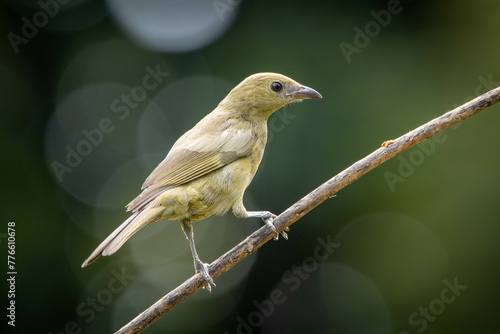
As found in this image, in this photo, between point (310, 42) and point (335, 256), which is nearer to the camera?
point (335, 256)

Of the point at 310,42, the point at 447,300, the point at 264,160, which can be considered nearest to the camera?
the point at 447,300

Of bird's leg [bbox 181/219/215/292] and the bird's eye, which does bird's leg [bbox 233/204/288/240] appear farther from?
the bird's eye

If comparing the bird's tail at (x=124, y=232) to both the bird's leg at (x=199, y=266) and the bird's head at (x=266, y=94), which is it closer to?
the bird's leg at (x=199, y=266)

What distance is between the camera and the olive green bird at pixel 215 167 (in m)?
3.46

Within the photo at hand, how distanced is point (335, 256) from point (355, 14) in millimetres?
2543

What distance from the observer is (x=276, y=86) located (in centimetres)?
431

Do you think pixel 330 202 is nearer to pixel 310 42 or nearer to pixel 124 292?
pixel 310 42

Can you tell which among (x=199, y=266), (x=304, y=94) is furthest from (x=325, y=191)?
(x=304, y=94)

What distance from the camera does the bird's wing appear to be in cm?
360

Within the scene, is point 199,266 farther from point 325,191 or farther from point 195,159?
point 325,191

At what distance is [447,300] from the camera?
16.0 feet

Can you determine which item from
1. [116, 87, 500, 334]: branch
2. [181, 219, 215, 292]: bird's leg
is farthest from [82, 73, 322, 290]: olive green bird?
[116, 87, 500, 334]: branch

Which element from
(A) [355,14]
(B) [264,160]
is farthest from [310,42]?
(B) [264,160]

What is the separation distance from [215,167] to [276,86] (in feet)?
3.20
